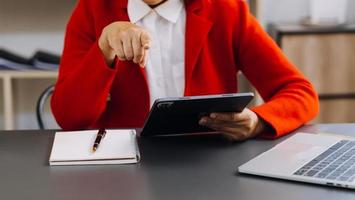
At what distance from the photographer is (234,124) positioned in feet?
3.72

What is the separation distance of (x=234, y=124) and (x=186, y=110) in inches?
4.9

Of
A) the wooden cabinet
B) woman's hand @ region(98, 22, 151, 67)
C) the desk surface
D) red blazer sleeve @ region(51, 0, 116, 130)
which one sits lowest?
the wooden cabinet

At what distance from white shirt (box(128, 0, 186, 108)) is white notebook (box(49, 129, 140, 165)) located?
10.5 inches

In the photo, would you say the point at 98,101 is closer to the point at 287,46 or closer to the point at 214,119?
the point at 214,119

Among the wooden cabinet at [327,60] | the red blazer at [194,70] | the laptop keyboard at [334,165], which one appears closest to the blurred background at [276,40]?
the wooden cabinet at [327,60]

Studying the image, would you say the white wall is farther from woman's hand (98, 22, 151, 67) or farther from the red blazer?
woman's hand (98, 22, 151, 67)

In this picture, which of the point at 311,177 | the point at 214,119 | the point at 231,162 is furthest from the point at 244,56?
the point at 311,177

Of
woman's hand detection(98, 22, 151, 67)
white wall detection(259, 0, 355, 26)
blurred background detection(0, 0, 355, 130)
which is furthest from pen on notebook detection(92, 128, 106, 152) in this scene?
white wall detection(259, 0, 355, 26)

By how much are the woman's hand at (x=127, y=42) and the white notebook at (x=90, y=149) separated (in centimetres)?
16

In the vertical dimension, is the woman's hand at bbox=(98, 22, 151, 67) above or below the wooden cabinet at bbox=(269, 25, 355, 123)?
above

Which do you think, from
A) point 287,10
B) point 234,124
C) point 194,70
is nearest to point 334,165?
point 234,124

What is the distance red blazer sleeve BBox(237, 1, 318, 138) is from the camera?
124 centimetres

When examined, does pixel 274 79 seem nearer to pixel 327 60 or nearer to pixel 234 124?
pixel 234 124

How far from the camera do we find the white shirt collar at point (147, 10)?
1.41 m
